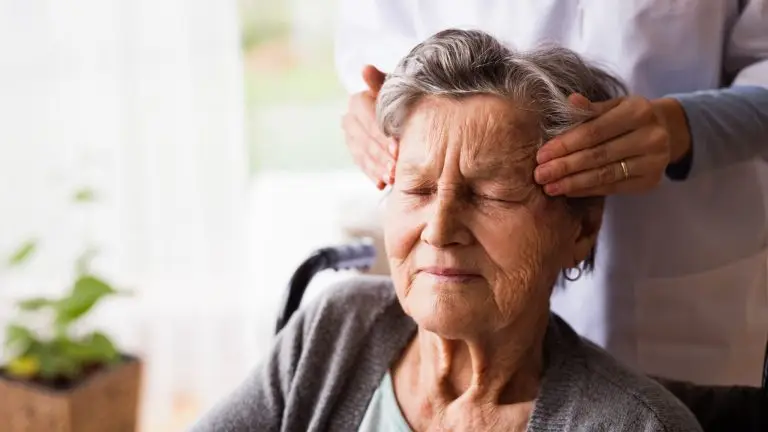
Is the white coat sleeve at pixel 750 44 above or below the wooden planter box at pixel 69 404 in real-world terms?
above

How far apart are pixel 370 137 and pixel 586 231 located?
36cm

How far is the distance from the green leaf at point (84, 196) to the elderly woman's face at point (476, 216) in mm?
1601

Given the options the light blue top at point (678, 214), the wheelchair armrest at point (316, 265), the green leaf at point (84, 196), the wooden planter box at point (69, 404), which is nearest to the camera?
the light blue top at point (678, 214)

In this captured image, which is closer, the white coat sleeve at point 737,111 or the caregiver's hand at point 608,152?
the caregiver's hand at point 608,152

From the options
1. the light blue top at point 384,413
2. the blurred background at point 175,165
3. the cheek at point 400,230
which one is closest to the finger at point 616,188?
the cheek at point 400,230

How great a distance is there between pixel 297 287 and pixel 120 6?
1.52 m

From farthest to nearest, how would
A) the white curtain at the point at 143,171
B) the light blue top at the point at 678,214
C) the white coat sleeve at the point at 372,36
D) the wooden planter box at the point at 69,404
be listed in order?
1. the white curtain at the point at 143,171
2. the wooden planter box at the point at 69,404
3. the white coat sleeve at the point at 372,36
4. the light blue top at the point at 678,214

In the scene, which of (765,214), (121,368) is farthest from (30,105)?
(765,214)

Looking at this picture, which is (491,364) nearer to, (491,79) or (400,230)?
(400,230)

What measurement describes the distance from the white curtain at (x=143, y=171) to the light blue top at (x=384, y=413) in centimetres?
155

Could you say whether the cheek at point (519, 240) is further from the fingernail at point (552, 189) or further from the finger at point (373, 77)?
the finger at point (373, 77)

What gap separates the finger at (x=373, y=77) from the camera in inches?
55.4

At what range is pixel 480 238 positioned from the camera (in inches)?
48.0

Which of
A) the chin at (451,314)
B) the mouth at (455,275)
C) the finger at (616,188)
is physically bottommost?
the chin at (451,314)
